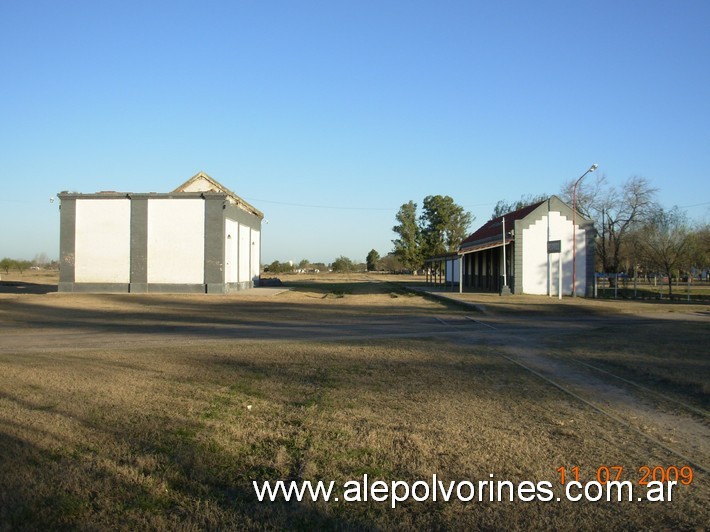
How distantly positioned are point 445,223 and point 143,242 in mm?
60487

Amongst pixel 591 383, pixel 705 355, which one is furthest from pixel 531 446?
pixel 705 355

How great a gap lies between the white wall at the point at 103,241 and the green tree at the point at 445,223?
59479 millimetres

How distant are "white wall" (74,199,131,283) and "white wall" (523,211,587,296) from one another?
2842 cm

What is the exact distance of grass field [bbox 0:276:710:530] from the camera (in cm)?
443

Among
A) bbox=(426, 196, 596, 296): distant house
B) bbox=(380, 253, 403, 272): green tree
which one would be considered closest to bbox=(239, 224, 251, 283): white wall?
bbox=(426, 196, 596, 296): distant house

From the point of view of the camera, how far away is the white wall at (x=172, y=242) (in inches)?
1719

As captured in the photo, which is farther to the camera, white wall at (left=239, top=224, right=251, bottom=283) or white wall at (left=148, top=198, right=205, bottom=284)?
white wall at (left=239, top=224, right=251, bottom=283)

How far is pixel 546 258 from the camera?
130ft

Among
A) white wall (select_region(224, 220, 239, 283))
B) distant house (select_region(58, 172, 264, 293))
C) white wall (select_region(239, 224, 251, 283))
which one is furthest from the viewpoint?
white wall (select_region(239, 224, 251, 283))

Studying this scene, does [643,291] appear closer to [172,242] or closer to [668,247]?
[668,247]

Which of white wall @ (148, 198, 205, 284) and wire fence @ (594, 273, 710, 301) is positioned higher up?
white wall @ (148, 198, 205, 284)

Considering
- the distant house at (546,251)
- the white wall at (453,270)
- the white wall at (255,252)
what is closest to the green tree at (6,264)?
the white wall at (255,252)

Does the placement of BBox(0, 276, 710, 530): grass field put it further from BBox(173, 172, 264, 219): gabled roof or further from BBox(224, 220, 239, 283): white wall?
BBox(173, 172, 264, 219): gabled roof

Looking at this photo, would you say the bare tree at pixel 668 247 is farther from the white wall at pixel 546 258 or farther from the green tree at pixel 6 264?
the green tree at pixel 6 264
